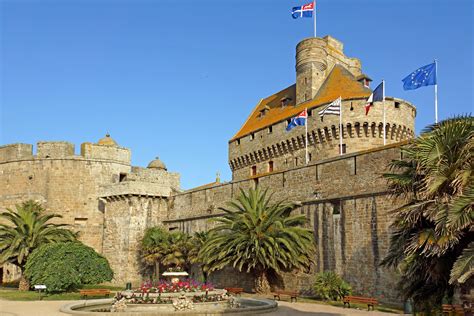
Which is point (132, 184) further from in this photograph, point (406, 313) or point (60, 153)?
point (406, 313)

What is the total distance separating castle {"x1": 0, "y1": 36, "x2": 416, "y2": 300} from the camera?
22578 millimetres

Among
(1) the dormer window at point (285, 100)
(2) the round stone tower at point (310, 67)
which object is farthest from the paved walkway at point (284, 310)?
(1) the dormer window at point (285, 100)

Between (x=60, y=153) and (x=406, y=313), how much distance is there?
27.2 metres

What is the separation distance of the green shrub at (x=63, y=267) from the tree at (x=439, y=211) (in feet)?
59.3

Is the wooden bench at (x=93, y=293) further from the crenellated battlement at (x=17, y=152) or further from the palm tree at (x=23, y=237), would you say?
the crenellated battlement at (x=17, y=152)

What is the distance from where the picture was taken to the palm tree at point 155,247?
29.0 meters

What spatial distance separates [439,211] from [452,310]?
6.57 ft

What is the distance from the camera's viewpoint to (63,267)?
23984 mm

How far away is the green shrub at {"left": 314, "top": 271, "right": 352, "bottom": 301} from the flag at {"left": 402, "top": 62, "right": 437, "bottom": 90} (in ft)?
29.0

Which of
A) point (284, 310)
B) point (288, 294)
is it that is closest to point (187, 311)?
point (284, 310)

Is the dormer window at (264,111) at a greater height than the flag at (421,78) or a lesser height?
greater

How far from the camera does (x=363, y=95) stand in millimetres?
31750

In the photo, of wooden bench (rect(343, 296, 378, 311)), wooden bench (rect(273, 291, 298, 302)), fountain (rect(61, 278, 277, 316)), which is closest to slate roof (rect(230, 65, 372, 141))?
wooden bench (rect(273, 291, 298, 302))

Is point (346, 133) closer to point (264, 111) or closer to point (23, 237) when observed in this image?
point (264, 111)
